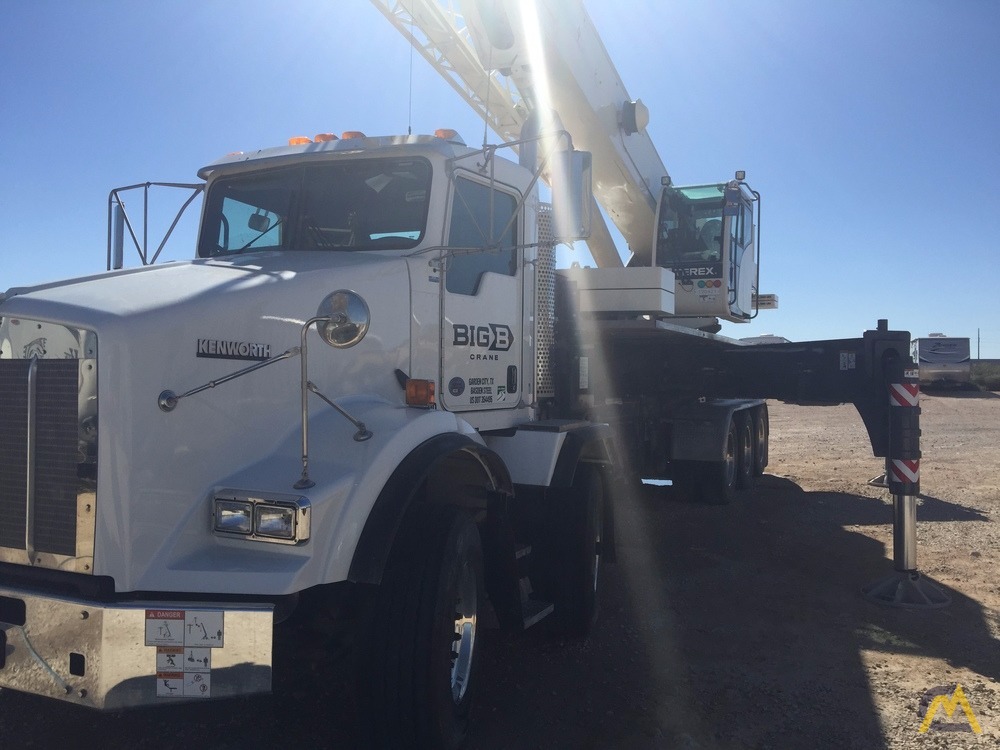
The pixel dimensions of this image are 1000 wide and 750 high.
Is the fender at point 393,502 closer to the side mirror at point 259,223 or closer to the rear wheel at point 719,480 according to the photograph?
the side mirror at point 259,223

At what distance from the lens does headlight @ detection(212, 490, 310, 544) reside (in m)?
2.81

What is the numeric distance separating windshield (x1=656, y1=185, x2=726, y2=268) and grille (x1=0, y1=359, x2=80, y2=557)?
7.73 metres

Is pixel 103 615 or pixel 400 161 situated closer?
pixel 103 615

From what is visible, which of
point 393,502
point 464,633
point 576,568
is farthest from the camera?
point 576,568

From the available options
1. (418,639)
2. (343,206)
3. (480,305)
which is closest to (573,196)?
(480,305)

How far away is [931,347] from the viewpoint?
106ft

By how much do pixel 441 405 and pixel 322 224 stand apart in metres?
1.12

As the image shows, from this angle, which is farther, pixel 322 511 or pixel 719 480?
pixel 719 480

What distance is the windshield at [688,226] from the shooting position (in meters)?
9.64

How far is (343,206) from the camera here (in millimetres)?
4320

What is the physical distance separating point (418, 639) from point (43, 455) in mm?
1466

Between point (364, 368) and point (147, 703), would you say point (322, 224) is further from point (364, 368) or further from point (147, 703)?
point (147, 703)

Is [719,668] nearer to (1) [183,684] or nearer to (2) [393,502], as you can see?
(2) [393,502]

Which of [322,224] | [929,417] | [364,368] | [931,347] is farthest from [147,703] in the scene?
[931,347]
